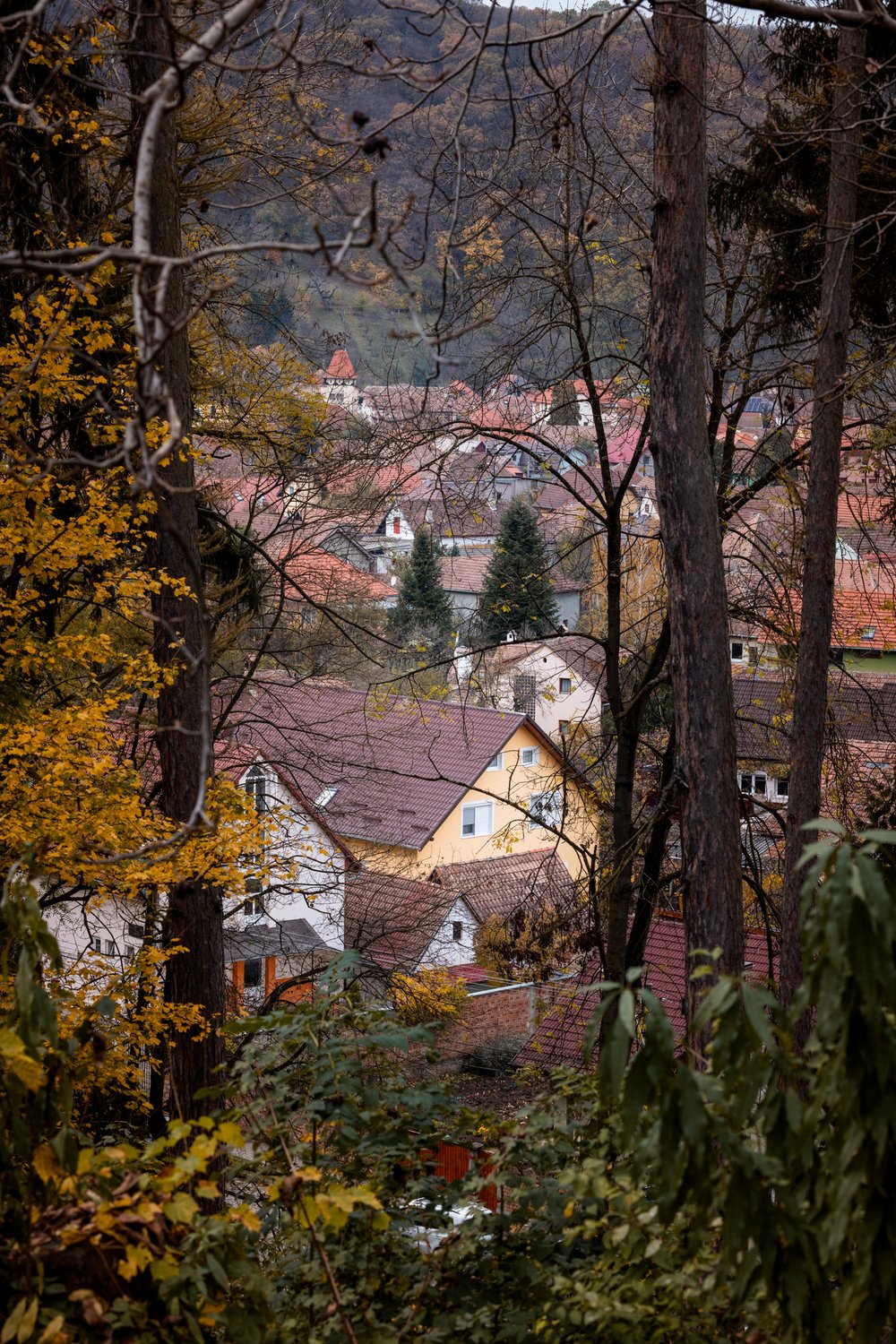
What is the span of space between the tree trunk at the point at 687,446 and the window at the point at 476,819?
22117mm

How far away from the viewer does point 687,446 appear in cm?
673

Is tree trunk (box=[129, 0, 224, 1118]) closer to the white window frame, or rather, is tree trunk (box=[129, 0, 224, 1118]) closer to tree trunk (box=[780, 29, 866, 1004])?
tree trunk (box=[780, 29, 866, 1004])

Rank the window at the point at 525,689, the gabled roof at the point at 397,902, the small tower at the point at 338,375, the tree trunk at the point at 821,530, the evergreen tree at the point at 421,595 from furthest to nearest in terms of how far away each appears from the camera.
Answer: the evergreen tree at the point at 421,595 < the window at the point at 525,689 < the gabled roof at the point at 397,902 < the small tower at the point at 338,375 < the tree trunk at the point at 821,530

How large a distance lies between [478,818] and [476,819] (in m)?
0.07

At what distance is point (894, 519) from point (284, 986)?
625cm

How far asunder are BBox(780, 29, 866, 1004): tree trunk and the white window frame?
67.0ft

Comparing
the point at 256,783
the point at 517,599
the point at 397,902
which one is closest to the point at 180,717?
the point at 256,783

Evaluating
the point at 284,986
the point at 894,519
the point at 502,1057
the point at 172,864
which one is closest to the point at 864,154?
the point at 894,519

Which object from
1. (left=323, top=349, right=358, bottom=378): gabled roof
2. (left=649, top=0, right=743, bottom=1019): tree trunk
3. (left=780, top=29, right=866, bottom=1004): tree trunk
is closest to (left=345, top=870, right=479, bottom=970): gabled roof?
(left=323, top=349, right=358, bottom=378): gabled roof

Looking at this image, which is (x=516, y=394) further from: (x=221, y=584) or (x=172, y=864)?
(x=172, y=864)

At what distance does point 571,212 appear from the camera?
10094 millimetres

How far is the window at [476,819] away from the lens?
28.8m

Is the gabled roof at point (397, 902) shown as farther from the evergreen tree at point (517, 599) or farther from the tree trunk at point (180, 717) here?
the tree trunk at point (180, 717)

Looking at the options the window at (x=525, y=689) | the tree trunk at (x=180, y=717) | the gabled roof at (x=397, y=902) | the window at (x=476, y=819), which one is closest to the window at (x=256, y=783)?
the tree trunk at (x=180, y=717)
